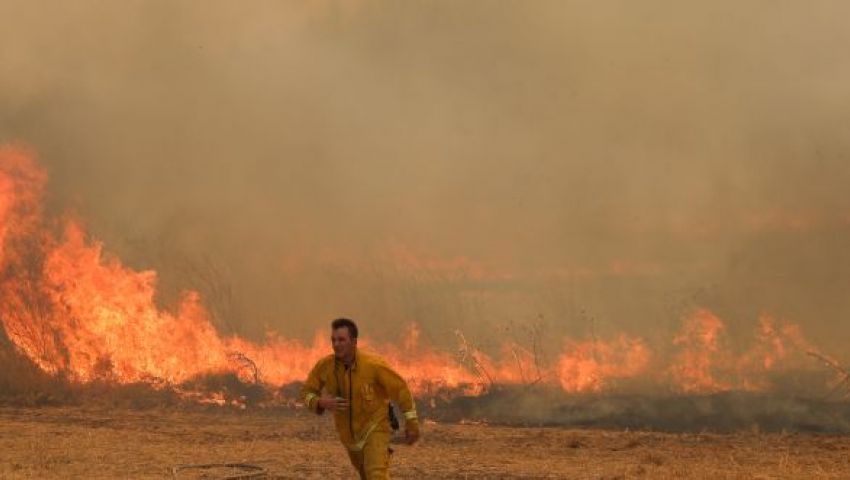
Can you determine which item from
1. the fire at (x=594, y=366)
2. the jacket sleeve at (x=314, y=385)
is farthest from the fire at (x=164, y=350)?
the jacket sleeve at (x=314, y=385)

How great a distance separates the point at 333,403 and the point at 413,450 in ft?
38.4

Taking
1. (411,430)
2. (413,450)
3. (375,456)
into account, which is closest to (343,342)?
(411,430)

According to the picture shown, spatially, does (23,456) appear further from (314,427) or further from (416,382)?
(416,382)

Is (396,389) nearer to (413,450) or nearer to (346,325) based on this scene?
(346,325)

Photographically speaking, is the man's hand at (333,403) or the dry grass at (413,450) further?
the dry grass at (413,450)

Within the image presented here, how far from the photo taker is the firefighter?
32.0 feet

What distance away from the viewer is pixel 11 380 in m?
33.5

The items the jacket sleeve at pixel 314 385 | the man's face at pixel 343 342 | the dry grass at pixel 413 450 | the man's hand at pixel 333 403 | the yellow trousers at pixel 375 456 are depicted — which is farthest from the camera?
the dry grass at pixel 413 450

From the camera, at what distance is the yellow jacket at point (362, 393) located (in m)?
9.80

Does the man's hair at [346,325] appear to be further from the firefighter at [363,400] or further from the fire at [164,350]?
the fire at [164,350]

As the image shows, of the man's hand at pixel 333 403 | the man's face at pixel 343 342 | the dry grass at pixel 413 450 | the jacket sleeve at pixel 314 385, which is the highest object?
the man's face at pixel 343 342

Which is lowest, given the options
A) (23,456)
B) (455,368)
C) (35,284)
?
(23,456)

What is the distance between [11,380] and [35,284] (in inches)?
147

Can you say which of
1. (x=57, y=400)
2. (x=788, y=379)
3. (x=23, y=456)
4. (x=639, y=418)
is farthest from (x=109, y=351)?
(x=788, y=379)
